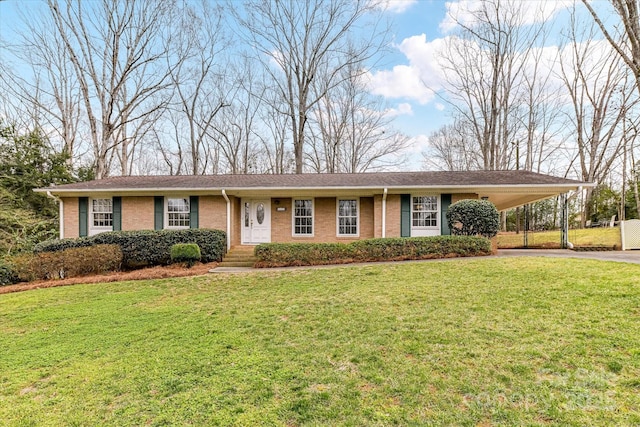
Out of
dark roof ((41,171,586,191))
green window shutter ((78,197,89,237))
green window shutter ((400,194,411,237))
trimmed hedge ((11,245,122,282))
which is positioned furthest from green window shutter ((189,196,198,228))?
green window shutter ((400,194,411,237))

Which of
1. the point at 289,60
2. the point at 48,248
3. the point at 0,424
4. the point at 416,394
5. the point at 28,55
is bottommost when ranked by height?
the point at 0,424

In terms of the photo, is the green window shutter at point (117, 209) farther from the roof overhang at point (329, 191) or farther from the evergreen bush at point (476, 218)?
the evergreen bush at point (476, 218)

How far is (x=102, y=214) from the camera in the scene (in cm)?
1207

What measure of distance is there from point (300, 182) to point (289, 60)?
12.2 meters

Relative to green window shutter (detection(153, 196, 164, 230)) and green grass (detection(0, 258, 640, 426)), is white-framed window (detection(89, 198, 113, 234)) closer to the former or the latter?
green window shutter (detection(153, 196, 164, 230))

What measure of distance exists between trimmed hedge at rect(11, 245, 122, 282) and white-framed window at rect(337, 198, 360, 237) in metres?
7.98

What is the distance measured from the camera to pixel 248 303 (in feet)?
18.8

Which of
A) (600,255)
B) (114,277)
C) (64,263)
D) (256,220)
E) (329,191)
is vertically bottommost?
(114,277)

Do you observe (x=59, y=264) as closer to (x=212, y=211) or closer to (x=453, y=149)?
(x=212, y=211)

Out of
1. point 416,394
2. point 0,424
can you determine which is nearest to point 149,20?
point 0,424

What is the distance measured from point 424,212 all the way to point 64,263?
39.7ft

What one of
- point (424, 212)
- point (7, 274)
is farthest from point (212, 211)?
point (424, 212)

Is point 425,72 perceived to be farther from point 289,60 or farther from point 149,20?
point 149,20

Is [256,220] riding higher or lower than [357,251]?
higher
